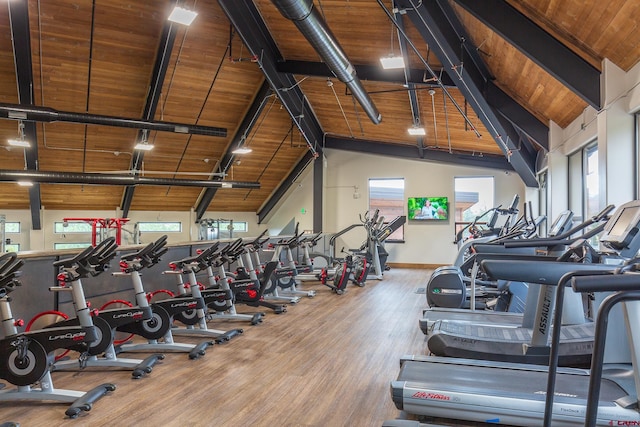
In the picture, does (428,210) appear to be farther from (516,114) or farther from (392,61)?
(392,61)

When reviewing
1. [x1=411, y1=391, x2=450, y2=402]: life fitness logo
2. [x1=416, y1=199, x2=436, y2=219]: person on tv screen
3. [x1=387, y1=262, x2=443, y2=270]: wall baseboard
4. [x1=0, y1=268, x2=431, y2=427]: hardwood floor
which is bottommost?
[x1=387, y1=262, x2=443, y2=270]: wall baseboard

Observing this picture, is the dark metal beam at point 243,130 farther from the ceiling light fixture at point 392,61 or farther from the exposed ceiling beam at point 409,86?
the ceiling light fixture at point 392,61

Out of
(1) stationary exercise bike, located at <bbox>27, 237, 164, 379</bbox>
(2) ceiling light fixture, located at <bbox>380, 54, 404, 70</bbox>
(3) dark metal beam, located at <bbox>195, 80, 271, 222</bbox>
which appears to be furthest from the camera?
(3) dark metal beam, located at <bbox>195, 80, 271, 222</bbox>

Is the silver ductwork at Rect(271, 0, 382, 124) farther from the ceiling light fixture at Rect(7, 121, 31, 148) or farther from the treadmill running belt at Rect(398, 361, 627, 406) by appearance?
the ceiling light fixture at Rect(7, 121, 31, 148)

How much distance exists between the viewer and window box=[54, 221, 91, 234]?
520 inches

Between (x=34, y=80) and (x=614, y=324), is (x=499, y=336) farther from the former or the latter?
(x=34, y=80)

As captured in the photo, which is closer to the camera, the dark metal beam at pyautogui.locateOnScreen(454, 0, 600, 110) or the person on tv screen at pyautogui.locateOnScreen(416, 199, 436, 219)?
the dark metal beam at pyautogui.locateOnScreen(454, 0, 600, 110)

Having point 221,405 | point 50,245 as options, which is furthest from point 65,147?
point 221,405

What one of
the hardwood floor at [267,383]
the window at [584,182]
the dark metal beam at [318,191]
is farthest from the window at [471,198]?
the hardwood floor at [267,383]

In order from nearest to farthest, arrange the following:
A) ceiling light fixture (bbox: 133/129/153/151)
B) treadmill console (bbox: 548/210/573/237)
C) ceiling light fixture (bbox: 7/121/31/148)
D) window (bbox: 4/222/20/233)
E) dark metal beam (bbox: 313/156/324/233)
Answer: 1. treadmill console (bbox: 548/210/573/237)
2. ceiling light fixture (bbox: 7/121/31/148)
3. ceiling light fixture (bbox: 133/129/153/151)
4. window (bbox: 4/222/20/233)
5. dark metal beam (bbox: 313/156/324/233)

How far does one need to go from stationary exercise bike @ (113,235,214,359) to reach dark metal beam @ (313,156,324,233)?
8.97m

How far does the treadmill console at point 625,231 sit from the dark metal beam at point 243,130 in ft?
27.5

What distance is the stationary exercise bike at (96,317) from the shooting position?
319 cm

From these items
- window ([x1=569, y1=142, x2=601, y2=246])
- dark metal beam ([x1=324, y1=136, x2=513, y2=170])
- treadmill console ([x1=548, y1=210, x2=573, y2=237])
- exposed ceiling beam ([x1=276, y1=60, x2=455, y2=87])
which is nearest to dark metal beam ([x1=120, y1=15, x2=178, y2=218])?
exposed ceiling beam ([x1=276, y1=60, x2=455, y2=87])
